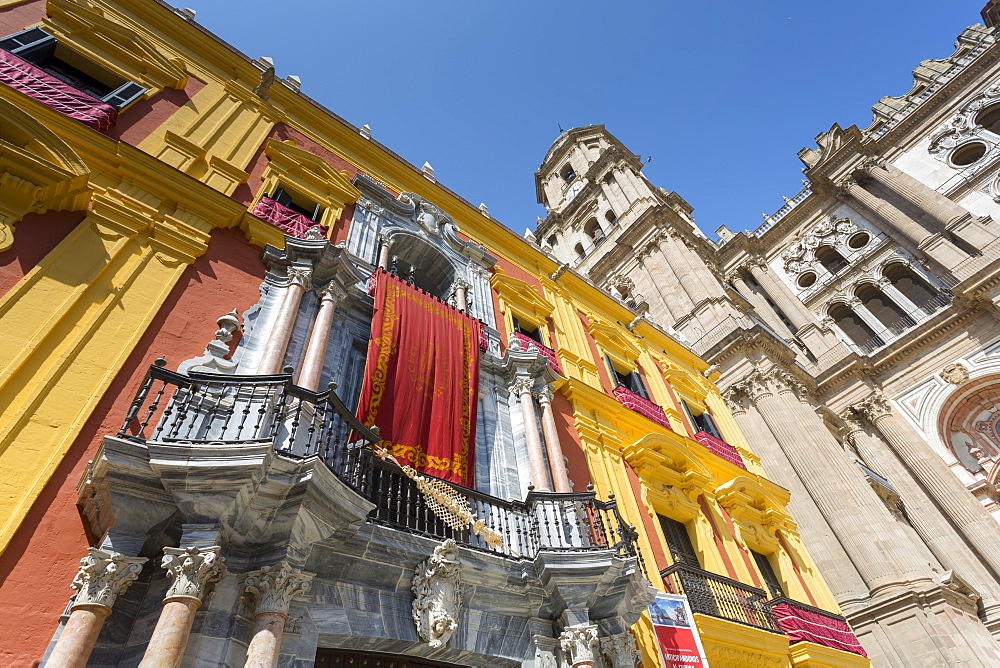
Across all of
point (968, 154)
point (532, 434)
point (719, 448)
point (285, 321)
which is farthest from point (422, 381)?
point (968, 154)

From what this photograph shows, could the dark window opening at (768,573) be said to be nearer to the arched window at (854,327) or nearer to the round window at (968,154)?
the arched window at (854,327)

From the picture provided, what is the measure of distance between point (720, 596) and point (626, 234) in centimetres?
2417

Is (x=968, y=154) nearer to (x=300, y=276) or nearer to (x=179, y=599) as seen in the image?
(x=300, y=276)

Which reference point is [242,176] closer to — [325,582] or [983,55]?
[325,582]

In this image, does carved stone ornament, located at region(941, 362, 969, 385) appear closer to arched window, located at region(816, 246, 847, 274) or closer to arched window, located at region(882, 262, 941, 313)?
arched window, located at region(882, 262, 941, 313)

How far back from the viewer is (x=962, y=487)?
2266 centimetres

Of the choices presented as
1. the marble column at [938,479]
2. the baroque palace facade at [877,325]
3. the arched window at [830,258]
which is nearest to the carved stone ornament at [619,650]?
the baroque palace facade at [877,325]

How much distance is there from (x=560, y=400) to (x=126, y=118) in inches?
384

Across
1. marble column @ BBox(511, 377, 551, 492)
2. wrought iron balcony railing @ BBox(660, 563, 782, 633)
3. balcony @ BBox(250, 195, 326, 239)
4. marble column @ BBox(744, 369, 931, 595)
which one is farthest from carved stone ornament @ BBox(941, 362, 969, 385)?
balcony @ BBox(250, 195, 326, 239)

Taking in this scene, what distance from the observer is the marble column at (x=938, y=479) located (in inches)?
822

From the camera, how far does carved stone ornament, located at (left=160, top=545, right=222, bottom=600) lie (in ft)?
15.2

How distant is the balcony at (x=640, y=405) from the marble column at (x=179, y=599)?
10.3 m

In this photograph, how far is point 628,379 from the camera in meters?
16.1

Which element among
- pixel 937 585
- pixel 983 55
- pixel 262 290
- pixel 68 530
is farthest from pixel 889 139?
pixel 68 530
